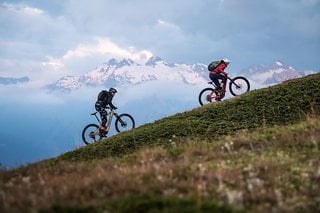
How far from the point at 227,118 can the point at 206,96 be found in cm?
735

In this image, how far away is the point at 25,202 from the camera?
7.75 m

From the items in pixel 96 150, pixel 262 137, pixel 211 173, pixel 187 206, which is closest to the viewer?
pixel 187 206

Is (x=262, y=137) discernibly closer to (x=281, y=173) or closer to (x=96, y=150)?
(x=281, y=173)

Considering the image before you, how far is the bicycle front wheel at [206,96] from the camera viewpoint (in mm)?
31452

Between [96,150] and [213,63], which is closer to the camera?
[96,150]

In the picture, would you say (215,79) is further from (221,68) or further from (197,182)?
(197,182)

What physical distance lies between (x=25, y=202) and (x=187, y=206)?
3.16 meters

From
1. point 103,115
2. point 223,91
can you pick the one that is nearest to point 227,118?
point 223,91

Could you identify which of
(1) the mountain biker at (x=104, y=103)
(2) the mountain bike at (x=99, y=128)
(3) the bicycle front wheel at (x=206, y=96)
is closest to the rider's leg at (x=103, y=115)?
(1) the mountain biker at (x=104, y=103)

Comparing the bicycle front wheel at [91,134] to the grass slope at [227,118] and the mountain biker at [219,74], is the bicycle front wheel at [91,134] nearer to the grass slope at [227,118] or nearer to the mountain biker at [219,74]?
the grass slope at [227,118]

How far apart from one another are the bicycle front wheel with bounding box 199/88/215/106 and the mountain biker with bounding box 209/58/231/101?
548 millimetres

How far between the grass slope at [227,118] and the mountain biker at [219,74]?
12.3 ft

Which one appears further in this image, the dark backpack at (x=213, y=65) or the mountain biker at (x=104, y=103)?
the dark backpack at (x=213, y=65)

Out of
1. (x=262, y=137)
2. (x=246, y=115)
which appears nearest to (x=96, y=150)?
(x=246, y=115)
